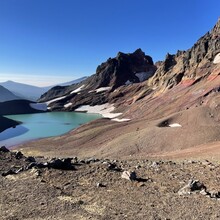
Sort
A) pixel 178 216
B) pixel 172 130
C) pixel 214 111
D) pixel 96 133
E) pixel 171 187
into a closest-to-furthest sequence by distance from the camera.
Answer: pixel 178 216 < pixel 171 187 < pixel 172 130 < pixel 214 111 < pixel 96 133

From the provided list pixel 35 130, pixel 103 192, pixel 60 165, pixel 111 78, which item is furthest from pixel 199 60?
pixel 103 192

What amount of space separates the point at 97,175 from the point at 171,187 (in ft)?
10.7

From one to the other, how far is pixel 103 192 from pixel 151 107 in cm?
6942

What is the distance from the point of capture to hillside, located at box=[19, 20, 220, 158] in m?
37.3

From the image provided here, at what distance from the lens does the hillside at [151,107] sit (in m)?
37.3

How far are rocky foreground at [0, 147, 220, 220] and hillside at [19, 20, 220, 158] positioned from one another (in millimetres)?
11537

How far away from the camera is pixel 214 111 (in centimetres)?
4694

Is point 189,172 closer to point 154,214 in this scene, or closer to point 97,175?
point 97,175

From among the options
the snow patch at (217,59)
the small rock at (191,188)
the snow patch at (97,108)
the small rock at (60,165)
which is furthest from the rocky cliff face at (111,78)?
the small rock at (191,188)

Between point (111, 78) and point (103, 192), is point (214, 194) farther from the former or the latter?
point (111, 78)

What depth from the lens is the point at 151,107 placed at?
267ft

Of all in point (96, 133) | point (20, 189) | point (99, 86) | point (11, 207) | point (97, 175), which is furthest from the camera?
point (99, 86)

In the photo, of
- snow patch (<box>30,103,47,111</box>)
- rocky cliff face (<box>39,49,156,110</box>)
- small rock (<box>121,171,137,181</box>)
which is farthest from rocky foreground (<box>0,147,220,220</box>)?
snow patch (<box>30,103,47,111</box>)

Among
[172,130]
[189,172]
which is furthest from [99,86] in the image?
[189,172]
